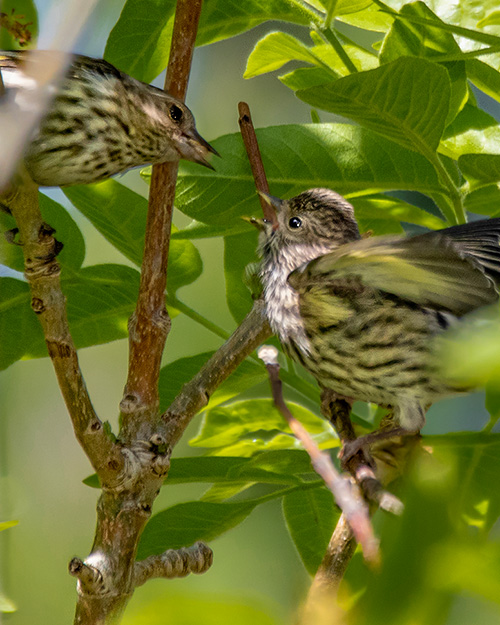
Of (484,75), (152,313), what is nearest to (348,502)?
(152,313)

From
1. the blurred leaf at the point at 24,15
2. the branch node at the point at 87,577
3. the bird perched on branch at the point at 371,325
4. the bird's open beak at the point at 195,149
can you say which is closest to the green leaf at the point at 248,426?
the bird perched on branch at the point at 371,325

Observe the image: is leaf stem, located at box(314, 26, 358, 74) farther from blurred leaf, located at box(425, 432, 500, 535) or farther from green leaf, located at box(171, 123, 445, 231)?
blurred leaf, located at box(425, 432, 500, 535)

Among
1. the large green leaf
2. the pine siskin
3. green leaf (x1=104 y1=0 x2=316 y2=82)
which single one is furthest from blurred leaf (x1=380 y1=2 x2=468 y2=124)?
the large green leaf

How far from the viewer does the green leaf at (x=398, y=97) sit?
6.09 feet

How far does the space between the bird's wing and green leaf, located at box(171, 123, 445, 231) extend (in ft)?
0.74

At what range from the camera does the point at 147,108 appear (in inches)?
126

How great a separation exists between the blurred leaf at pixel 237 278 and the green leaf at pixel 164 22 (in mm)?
594

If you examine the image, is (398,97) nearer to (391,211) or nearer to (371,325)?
(391,211)

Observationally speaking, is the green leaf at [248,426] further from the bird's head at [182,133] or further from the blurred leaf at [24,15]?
the blurred leaf at [24,15]

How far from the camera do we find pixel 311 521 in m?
2.24

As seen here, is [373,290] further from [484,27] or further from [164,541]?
[164,541]

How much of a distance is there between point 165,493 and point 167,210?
3.66 meters

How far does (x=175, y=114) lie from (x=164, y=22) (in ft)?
3.32

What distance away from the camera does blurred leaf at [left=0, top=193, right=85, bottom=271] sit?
7.48 ft
